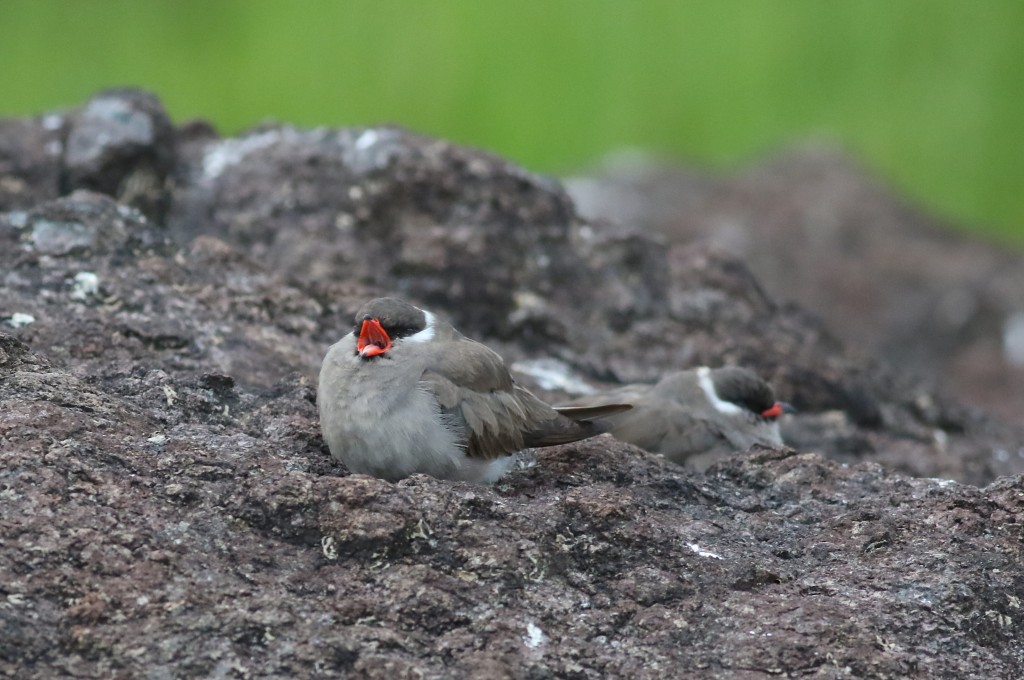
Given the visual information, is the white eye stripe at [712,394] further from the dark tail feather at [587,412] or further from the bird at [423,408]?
the bird at [423,408]

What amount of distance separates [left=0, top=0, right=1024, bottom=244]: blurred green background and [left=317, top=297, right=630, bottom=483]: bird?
396 inches

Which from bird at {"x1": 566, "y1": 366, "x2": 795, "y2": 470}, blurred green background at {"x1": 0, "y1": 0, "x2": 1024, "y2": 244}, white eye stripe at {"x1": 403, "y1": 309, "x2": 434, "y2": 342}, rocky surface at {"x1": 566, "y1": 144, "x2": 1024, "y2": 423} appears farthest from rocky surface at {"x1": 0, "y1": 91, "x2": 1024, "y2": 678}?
blurred green background at {"x1": 0, "y1": 0, "x2": 1024, "y2": 244}

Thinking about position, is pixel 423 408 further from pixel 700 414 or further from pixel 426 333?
pixel 700 414

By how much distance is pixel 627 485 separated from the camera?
491cm

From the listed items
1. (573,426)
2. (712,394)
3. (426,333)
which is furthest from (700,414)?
(426,333)

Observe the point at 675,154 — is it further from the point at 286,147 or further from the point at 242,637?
the point at 242,637

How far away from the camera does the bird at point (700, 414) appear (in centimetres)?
654

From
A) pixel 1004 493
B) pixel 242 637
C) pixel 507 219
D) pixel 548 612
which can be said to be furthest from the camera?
pixel 507 219

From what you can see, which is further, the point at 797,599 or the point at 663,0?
the point at 663,0

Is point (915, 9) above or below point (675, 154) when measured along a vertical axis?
above

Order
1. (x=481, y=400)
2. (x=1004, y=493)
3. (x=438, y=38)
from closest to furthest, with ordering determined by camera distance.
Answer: (x=1004, y=493)
(x=481, y=400)
(x=438, y=38)

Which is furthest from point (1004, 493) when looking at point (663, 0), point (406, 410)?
point (663, 0)

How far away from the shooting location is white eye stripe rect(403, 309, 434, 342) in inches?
212

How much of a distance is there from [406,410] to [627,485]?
81 centimetres
